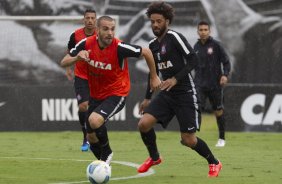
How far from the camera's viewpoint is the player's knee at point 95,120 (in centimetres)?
1155

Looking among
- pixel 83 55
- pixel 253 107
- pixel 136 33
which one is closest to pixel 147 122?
pixel 83 55

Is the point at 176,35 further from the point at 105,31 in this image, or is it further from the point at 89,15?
the point at 89,15

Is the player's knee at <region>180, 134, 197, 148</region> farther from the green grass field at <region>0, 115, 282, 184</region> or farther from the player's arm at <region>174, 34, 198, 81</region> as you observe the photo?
the player's arm at <region>174, 34, 198, 81</region>

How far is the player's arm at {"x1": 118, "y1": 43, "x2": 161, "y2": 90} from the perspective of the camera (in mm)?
11406

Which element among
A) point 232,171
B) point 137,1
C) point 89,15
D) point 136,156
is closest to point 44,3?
point 137,1

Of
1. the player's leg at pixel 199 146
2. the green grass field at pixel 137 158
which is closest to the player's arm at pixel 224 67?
the green grass field at pixel 137 158

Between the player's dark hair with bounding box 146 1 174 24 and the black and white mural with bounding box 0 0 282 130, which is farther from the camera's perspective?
the black and white mural with bounding box 0 0 282 130

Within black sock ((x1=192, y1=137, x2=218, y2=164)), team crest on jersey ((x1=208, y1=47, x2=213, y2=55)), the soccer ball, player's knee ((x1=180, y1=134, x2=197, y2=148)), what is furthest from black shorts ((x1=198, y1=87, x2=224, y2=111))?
the soccer ball

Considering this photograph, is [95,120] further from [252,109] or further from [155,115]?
[252,109]

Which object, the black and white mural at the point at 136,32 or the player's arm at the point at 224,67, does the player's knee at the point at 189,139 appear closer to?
the player's arm at the point at 224,67

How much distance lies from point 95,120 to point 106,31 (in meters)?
1.18

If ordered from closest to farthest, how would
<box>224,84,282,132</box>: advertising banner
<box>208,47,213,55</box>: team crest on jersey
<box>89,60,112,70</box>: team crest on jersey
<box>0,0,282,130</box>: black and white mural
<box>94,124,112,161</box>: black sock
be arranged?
<box>89,60,112,70</box>: team crest on jersey → <box>94,124,112,161</box>: black sock → <box>208,47,213,55</box>: team crest on jersey → <box>224,84,282,132</box>: advertising banner → <box>0,0,282,130</box>: black and white mural

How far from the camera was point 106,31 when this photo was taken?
37.7ft

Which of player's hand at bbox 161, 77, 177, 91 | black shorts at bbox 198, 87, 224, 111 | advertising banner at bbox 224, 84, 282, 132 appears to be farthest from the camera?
advertising banner at bbox 224, 84, 282, 132
